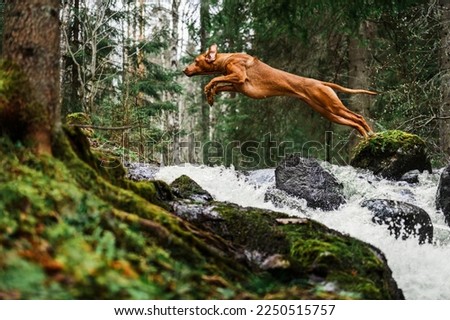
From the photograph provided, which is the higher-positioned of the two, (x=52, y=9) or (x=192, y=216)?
(x=52, y=9)

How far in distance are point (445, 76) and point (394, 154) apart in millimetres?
2480

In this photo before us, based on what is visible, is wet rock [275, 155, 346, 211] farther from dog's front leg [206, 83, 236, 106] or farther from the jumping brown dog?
dog's front leg [206, 83, 236, 106]

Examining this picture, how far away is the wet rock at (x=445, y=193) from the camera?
7.01 meters

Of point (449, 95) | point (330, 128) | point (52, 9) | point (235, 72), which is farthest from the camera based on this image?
point (330, 128)

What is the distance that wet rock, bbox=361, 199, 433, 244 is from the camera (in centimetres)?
595

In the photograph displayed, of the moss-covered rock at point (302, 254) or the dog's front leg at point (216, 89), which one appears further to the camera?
the dog's front leg at point (216, 89)

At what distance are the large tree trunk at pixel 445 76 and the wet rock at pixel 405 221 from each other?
4.88 meters

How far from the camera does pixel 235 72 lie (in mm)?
7996

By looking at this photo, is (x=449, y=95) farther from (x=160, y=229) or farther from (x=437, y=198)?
(x=160, y=229)

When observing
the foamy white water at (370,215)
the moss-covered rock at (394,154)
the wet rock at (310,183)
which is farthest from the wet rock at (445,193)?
the moss-covered rock at (394,154)

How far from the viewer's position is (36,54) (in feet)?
9.67

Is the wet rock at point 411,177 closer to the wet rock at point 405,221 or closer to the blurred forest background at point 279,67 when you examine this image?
the blurred forest background at point 279,67
